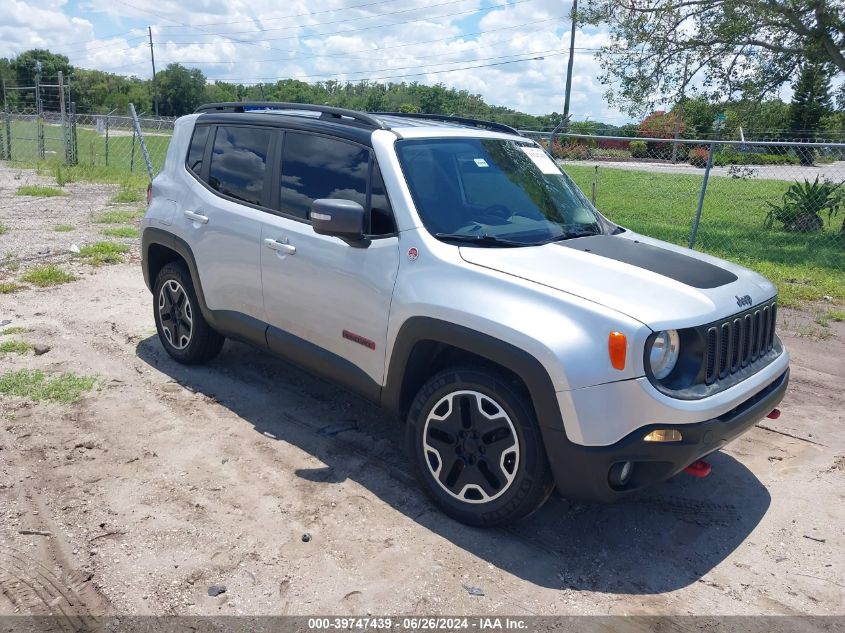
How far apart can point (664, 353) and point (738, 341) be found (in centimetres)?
62

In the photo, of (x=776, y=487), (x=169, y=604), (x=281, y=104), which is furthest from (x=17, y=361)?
(x=776, y=487)

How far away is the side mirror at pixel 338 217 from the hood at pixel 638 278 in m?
0.61

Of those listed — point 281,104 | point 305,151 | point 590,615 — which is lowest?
point 590,615

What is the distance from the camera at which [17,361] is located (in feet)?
19.1

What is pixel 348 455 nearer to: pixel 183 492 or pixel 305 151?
pixel 183 492

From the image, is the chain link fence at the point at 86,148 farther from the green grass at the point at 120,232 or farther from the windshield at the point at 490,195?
the windshield at the point at 490,195

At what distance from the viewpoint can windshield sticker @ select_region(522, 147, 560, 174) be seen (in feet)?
16.0

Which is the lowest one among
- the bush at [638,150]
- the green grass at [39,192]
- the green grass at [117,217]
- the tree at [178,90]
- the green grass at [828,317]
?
the green grass at [828,317]

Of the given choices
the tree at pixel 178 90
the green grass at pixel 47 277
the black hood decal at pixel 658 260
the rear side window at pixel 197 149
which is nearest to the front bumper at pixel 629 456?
the black hood decal at pixel 658 260

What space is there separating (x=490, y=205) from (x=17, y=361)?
4.02m

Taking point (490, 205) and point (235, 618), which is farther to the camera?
point (490, 205)

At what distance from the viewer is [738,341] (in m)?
3.70

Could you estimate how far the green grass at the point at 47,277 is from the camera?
809 centimetres

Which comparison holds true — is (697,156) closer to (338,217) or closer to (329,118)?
(329,118)
